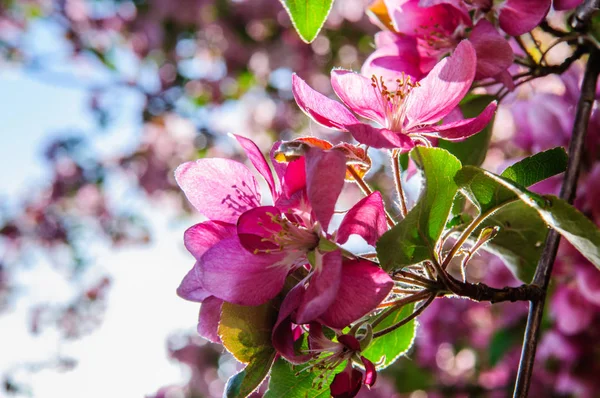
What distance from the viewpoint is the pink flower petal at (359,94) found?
2.27 feet

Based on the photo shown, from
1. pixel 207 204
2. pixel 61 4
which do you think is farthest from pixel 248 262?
pixel 61 4

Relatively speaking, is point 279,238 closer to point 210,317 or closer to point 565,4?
point 210,317

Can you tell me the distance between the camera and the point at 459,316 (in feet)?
10.6

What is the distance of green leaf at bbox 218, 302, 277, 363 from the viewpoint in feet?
2.04

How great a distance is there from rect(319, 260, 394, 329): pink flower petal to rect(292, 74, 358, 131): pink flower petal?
159mm

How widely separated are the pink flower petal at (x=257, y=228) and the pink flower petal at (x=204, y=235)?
0.03 metres

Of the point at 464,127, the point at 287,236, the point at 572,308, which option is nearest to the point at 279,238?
the point at 287,236

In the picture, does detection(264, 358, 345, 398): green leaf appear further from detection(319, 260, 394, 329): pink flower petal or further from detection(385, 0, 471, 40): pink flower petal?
detection(385, 0, 471, 40): pink flower petal

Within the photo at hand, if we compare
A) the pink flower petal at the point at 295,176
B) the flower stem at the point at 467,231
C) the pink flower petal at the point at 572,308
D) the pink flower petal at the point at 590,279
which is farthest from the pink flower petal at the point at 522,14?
the pink flower petal at the point at 572,308

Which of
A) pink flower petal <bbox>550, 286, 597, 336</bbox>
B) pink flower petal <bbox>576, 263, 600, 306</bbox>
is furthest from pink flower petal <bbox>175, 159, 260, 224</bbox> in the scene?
pink flower petal <bbox>550, 286, 597, 336</bbox>

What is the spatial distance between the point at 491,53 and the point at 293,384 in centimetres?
46

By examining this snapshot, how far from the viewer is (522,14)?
32.1 inches

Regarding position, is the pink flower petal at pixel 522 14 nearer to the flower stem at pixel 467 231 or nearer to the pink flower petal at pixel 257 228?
the flower stem at pixel 467 231

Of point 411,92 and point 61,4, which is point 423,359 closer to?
point 411,92
